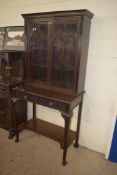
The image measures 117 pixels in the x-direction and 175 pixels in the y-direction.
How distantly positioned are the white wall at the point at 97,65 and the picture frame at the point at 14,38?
0.13 m

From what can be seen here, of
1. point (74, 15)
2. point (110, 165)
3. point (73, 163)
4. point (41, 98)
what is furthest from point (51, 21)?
point (110, 165)

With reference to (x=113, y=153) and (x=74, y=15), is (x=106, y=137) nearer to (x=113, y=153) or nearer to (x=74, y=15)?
(x=113, y=153)

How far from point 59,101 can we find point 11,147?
1.18m

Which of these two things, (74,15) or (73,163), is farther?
(73,163)

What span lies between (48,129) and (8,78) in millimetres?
1053

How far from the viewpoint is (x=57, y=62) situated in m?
2.04

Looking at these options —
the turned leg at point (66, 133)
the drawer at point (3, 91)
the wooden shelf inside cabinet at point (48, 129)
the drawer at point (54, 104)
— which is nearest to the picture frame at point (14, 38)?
the drawer at point (3, 91)

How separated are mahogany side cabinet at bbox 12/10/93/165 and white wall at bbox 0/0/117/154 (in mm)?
135

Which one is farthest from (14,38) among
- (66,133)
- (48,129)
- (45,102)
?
(66,133)

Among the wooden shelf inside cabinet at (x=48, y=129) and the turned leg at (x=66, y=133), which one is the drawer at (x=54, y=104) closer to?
the turned leg at (x=66, y=133)

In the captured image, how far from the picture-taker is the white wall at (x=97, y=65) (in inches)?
72.2

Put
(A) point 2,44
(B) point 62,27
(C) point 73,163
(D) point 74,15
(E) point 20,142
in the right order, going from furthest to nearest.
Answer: (A) point 2,44 < (E) point 20,142 < (C) point 73,163 < (B) point 62,27 < (D) point 74,15

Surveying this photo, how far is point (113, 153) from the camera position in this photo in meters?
2.08

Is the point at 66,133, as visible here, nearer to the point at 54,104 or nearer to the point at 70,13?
the point at 54,104
